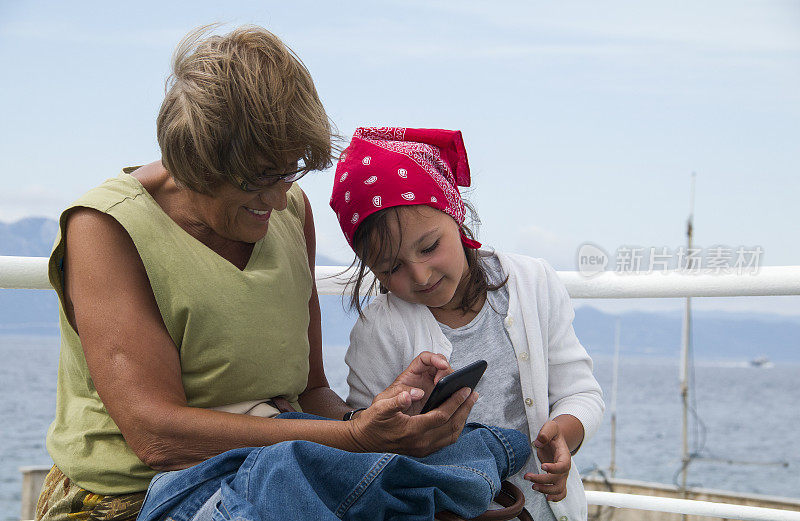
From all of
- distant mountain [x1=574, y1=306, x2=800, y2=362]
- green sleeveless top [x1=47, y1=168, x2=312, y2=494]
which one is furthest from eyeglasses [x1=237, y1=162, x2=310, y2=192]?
distant mountain [x1=574, y1=306, x2=800, y2=362]

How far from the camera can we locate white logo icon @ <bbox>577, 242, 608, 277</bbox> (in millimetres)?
2123

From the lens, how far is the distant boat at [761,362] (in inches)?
4106

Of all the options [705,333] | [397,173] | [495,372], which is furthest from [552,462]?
[705,333]

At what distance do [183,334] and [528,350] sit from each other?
817mm

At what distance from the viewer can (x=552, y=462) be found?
1.67 m

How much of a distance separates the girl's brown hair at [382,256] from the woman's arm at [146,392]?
0.50 m

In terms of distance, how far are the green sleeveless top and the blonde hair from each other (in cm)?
14

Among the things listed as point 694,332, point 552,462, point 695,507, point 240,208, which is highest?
point 240,208

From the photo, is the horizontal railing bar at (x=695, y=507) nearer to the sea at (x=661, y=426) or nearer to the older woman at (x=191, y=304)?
the older woman at (x=191, y=304)

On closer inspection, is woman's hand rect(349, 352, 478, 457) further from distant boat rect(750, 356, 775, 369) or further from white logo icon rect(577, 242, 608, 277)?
distant boat rect(750, 356, 775, 369)

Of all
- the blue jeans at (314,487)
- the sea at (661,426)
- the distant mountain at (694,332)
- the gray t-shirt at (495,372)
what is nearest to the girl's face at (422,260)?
the gray t-shirt at (495,372)

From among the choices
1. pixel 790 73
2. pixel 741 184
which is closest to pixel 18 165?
pixel 741 184

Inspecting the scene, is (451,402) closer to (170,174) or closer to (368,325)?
(368,325)

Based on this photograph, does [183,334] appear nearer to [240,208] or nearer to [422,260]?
[240,208]
